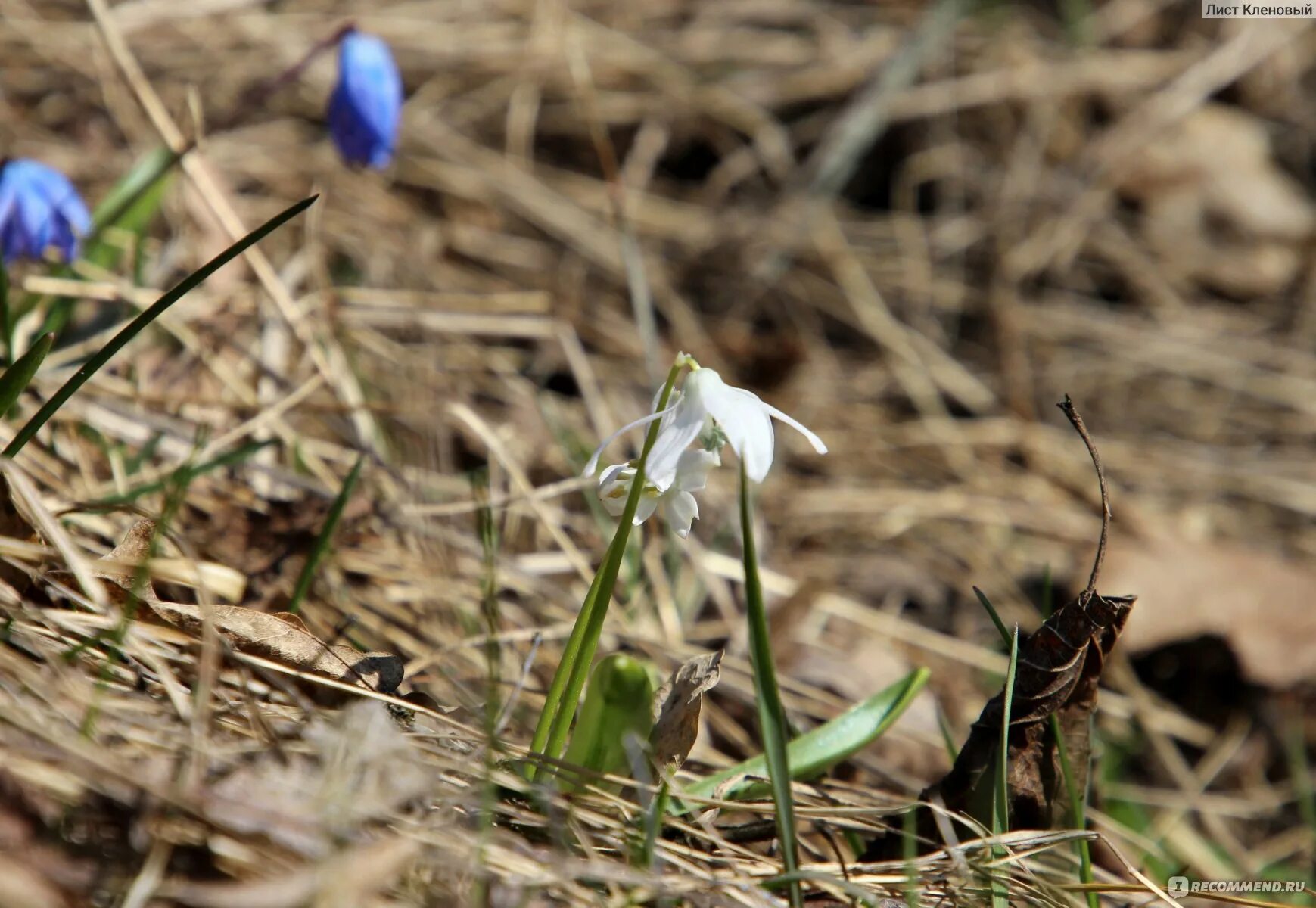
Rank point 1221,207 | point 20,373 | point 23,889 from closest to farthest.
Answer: point 23,889, point 20,373, point 1221,207

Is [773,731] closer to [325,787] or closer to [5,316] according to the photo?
[325,787]

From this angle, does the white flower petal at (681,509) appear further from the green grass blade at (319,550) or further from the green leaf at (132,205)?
the green leaf at (132,205)

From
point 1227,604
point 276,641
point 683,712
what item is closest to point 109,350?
point 276,641

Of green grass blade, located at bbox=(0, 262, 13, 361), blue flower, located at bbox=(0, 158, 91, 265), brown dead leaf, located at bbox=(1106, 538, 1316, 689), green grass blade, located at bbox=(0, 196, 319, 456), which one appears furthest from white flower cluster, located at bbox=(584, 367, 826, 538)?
brown dead leaf, located at bbox=(1106, 538, 1316, 689)

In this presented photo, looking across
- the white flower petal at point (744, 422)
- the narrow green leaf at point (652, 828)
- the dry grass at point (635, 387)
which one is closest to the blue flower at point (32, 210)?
the dry grass at point (635, 387)

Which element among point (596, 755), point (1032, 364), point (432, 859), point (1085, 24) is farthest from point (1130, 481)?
point (432, 859)
